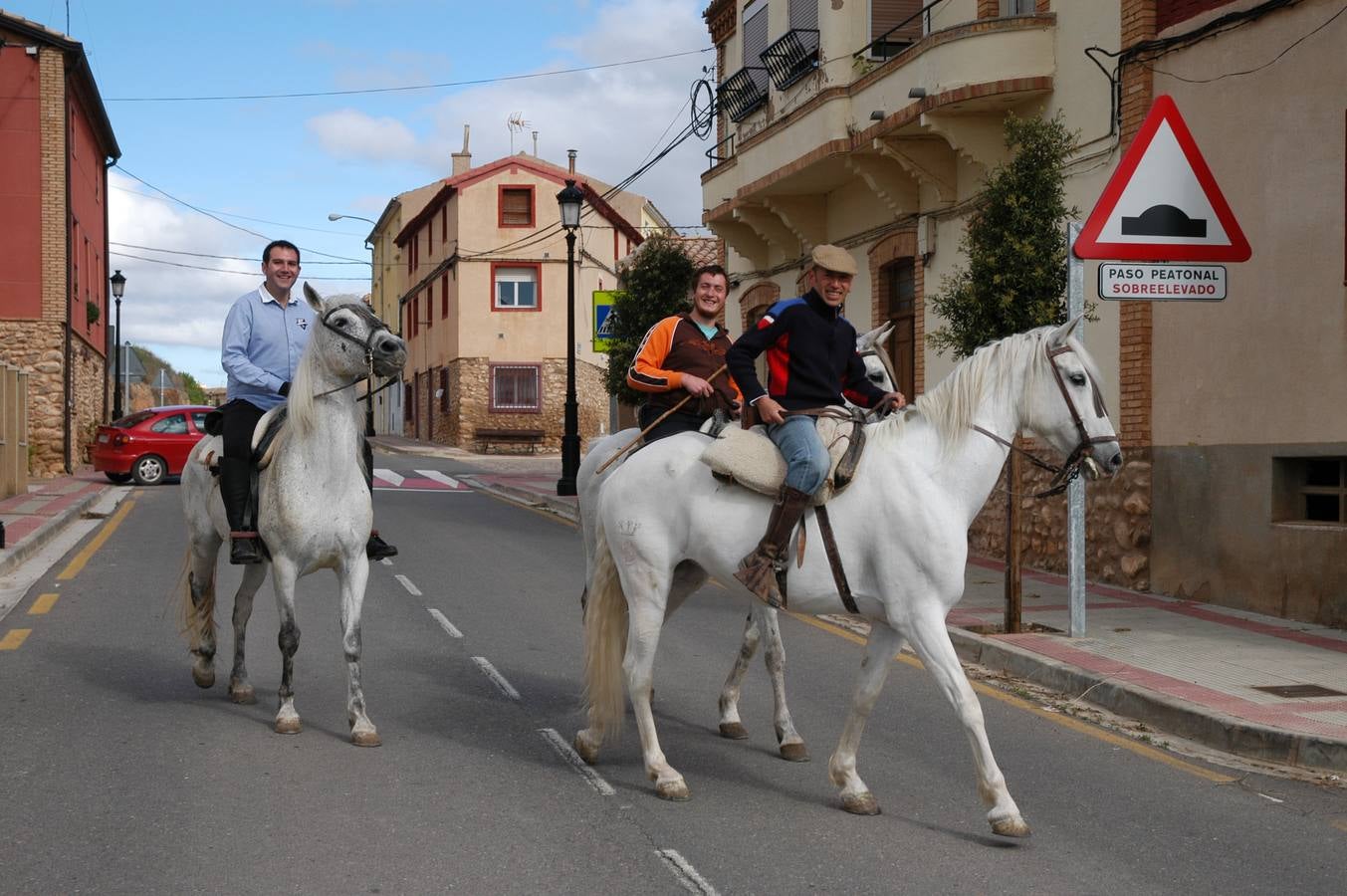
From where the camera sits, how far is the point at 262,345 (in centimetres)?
773

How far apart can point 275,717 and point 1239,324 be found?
354 inches

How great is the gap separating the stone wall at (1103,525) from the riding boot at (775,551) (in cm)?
742

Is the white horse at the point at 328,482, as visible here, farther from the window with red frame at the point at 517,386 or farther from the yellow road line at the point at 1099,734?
the window with red frame at the point at 517,386

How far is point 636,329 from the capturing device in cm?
2398

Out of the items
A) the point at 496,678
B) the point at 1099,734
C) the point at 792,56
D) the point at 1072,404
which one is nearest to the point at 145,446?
the point at 792,56

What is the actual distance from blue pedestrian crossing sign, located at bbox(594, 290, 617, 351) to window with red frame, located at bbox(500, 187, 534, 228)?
24.0 m

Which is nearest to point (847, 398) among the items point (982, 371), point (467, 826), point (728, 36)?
point (982, 371)

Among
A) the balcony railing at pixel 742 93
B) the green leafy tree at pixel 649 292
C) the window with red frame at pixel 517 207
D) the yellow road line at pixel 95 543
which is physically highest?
the window with red frame at pixel 517 207

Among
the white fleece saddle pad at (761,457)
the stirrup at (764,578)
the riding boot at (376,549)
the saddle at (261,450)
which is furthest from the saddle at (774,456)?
the saddle at (261,450)

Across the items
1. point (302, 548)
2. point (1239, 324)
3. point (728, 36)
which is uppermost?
point (728, 36)

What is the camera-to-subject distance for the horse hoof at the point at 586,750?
6.47 m

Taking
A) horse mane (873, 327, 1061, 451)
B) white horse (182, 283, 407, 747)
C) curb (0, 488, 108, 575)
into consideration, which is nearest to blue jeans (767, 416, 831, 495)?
horse mane (873, 327, 1061, 451)

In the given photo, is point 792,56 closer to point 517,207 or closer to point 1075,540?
point 1075,540

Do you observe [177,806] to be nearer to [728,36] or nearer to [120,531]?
[120,531]
